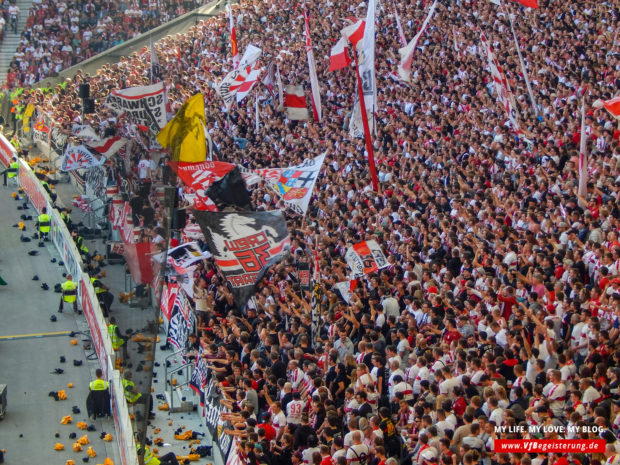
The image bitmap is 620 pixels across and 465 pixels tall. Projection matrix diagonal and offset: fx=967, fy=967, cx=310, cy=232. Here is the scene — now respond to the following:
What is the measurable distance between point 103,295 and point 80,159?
9.50 meters

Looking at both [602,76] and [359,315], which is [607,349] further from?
[602,76]

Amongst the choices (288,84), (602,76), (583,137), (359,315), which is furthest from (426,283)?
(288,84)

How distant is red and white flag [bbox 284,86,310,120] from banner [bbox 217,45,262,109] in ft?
5.82

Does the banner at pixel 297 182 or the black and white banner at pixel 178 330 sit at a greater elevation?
the banner at pixel 297 182

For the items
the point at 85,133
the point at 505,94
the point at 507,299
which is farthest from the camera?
the point at 85,133

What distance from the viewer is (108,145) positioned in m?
30.3

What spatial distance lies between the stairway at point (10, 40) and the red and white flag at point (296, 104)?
954 inches

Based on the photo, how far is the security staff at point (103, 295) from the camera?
20.3m

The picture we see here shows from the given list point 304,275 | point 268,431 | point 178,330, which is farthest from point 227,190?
point 268,431

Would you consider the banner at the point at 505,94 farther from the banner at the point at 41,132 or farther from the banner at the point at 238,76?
the banner at the point at 41,132

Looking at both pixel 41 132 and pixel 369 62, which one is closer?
pixel 369 62

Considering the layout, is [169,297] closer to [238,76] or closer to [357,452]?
[357,452]

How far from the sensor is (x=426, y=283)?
648 inches

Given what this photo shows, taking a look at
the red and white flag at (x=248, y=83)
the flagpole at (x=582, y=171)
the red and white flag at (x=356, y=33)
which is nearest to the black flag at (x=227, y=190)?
the red and white flag at (x=356, y=33)
